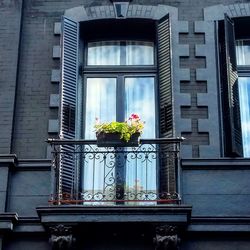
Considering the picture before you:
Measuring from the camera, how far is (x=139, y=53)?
1398 centimetres

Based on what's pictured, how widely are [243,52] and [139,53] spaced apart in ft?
6.61

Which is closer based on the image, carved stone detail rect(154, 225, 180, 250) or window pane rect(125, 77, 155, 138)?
carved stone detail rect(154, 225, 180, 250)

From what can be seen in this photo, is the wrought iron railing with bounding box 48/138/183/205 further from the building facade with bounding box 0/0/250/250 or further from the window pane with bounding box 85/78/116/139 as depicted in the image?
the window pane with bounding box 85/78/116/139

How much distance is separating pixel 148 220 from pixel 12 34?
15.3 ft

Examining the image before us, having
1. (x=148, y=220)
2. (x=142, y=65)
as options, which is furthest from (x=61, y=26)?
(x=148, y=220)

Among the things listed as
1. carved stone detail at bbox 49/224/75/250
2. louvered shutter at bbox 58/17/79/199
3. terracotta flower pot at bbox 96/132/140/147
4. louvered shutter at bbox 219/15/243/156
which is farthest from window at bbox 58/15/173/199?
carved stone detail at bbox 49/224/75/250

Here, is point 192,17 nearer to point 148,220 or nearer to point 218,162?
point 218,162

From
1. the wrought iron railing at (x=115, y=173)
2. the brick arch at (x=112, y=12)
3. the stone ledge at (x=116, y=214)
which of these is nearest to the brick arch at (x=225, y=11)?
the brick arch at (x=112, y=12)

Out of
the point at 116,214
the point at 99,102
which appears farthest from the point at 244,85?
the point at 116,214

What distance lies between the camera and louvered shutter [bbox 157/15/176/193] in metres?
12.1

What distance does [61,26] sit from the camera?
13.4 meters

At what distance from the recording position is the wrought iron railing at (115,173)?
1190cm

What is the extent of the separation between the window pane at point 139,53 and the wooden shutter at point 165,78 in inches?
22.8

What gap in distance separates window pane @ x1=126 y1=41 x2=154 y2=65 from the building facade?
0.07ft
